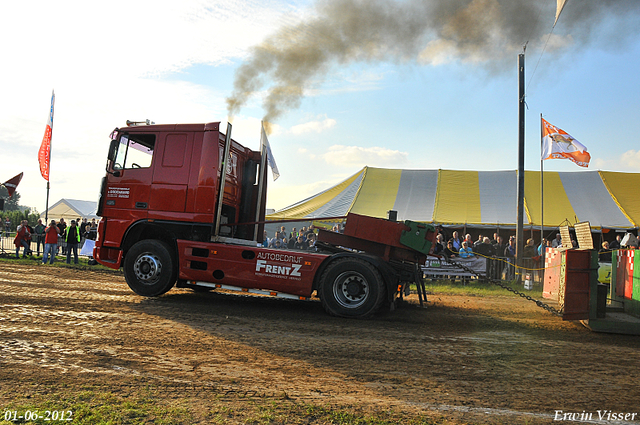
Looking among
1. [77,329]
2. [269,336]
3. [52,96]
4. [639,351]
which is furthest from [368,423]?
[52,96]

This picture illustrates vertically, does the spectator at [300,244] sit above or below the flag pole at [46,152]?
below

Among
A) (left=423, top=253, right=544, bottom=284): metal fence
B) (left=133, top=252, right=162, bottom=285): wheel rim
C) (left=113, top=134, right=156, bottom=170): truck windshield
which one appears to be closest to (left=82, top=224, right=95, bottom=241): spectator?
(left=113, top=134, right=156, bottom=170): truck windshield

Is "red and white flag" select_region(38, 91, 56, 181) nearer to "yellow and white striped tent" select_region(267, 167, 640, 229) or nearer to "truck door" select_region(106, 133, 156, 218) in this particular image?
"yellow and white striped tent" select_region(267, 167, 640, 229)

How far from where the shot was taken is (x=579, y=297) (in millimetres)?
7289

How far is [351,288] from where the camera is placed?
7910mm

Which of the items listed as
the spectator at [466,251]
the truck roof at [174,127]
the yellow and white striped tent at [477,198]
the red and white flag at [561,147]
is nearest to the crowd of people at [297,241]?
the yellow and white striped tent at [477,198]

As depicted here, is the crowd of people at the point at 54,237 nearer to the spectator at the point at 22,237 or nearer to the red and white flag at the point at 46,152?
the spectator at the point at 22,237

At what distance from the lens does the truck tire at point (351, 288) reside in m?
7.72

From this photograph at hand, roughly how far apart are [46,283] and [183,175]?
4.54 m

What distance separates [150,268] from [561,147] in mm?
14794

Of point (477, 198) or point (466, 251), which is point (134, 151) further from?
point (477, 198)

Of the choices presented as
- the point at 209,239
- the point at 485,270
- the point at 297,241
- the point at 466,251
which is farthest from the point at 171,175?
the point at 466,251

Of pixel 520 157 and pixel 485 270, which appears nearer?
pixel 485 270

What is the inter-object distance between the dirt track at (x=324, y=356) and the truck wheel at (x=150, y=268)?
295 mm
